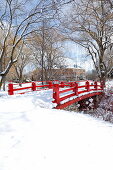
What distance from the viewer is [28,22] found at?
24.7 feet

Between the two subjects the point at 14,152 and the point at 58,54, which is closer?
the point at 14,152

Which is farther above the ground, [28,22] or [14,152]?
[28,22]

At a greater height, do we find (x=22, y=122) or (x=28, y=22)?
(x=28, y=22)

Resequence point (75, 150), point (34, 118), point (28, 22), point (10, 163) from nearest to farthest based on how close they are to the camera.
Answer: point (10, 163)
point (75, 150)
point (34, 118)
point (28, 22)

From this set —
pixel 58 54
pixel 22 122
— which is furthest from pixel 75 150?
pixel 58 54

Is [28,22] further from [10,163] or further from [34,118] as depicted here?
[10,163]

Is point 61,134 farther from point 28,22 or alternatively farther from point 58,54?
point 58,54

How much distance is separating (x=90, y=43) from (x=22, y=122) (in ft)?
45.7

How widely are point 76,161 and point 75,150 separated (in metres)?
0.25

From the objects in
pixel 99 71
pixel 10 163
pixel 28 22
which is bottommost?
pixel 10 163

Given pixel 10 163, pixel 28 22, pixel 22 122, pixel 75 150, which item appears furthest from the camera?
pixel 28 22

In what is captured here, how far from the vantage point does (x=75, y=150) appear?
200 centimetres

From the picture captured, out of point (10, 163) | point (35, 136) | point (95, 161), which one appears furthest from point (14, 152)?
point (95, 161)

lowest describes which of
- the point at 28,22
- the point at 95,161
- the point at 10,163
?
the point at 95,161
